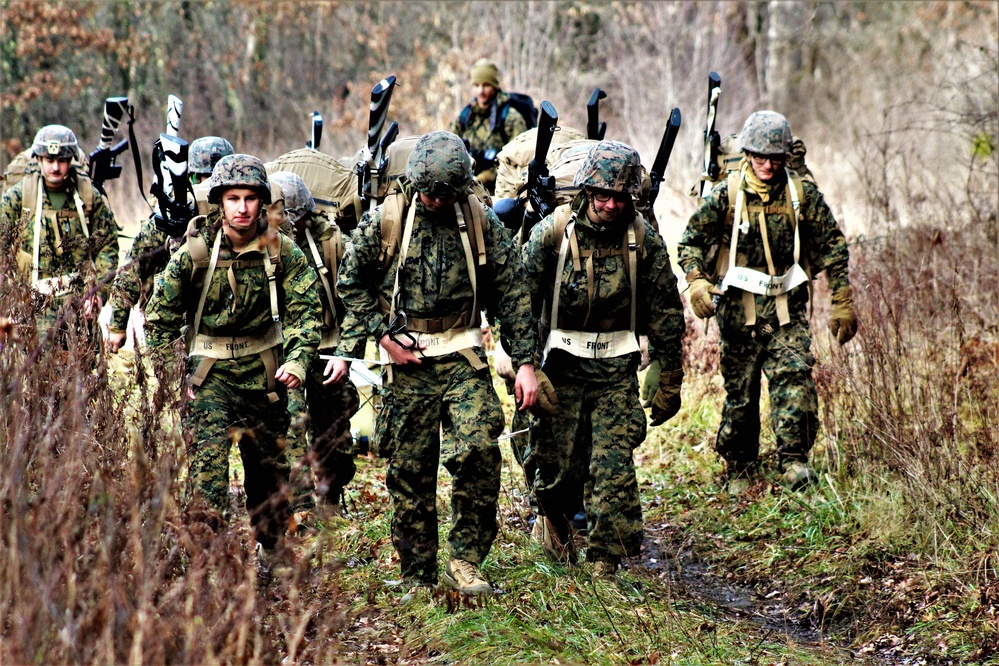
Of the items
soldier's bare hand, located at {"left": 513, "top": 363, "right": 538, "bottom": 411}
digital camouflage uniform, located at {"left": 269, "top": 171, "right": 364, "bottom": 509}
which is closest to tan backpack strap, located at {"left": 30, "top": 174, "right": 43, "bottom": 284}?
digital camouflage uniform, located at {"left": 269, "top": 171, "right": 364, "bottom": 509}

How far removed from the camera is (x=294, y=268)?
21.1 feet

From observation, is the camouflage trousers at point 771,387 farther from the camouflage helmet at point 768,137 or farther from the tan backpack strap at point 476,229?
the tan backpack strap at point 476,229

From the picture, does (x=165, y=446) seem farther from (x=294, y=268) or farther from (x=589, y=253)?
(x=589, y=253)

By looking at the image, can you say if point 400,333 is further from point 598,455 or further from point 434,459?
point 598,455

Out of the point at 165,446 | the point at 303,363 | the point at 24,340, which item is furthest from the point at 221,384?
the point at 165,446

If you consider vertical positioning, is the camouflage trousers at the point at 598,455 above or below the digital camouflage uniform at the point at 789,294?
below

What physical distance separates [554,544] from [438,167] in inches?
89.2

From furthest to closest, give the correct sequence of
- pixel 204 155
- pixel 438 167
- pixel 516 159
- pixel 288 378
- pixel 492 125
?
pixel 492 125 < pixel 516 159 < pixel 204 155 < pixel 288 378 < pixel 438 167

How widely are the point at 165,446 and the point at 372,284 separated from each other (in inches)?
77.1

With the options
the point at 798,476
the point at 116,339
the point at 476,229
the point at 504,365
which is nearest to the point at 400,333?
the point at 476,229

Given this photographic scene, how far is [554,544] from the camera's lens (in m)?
6.75

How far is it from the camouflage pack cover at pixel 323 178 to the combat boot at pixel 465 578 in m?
3.26

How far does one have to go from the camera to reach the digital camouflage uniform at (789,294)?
25.9 feet

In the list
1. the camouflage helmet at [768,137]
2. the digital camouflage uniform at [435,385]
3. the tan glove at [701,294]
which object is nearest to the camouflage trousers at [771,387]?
the tan glove at [701,294]
